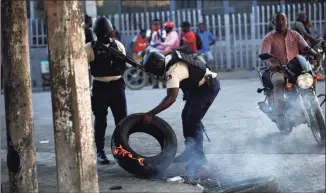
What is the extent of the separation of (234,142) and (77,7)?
450 cm

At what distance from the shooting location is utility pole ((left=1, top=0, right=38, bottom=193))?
5902 millimetres

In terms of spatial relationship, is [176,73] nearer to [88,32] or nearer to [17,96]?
[17,96]

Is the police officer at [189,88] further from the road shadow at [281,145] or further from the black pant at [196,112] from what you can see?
the road shadow at [281,145]

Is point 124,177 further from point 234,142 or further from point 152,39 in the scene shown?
point 152,39

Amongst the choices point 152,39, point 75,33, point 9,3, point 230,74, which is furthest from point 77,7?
point 230,74

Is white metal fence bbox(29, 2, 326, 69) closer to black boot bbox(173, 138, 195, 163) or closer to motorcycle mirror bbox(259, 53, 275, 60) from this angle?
motorcycle mirror bbox(259, 53, 275, 60)

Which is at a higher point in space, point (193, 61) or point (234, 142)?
→ point (193, 61)

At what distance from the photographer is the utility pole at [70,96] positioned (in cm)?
475

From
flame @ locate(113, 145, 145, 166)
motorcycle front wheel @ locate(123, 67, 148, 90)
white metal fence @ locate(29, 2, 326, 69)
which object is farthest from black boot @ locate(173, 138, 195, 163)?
white metal fence @ locate(29, 2, 326, 69)

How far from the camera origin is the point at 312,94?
26.9ft

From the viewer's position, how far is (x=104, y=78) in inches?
296

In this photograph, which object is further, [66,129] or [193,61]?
[193,61]

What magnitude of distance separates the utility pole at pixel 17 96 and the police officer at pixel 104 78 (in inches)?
56.7

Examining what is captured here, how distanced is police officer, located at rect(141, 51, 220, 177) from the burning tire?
0.54 ft
